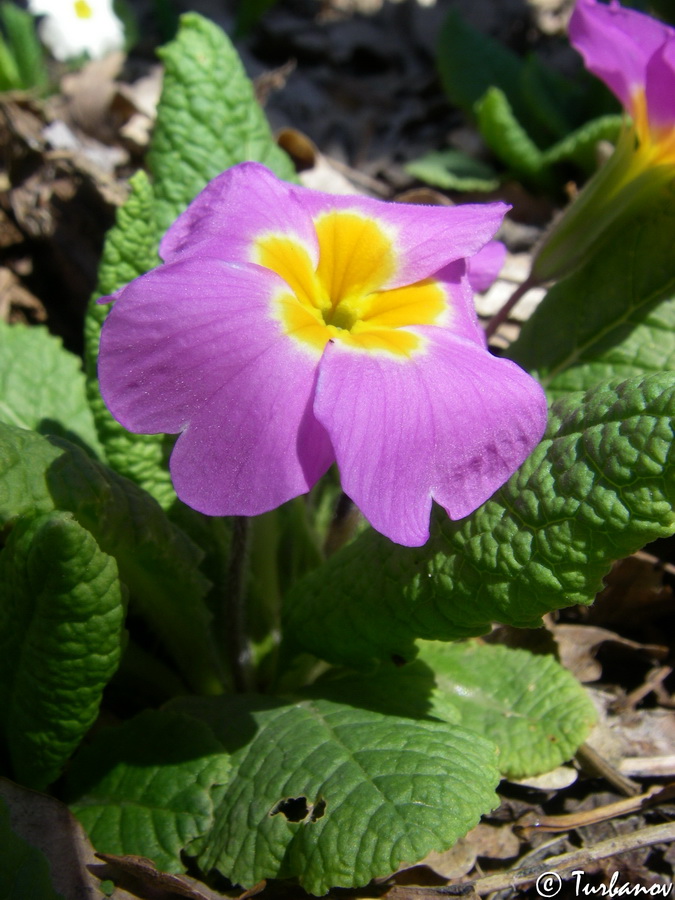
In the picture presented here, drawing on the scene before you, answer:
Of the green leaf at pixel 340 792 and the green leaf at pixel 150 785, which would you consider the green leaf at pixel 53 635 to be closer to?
the green leaf at pixel 150 785

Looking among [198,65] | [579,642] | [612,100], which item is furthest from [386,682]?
[612,100]

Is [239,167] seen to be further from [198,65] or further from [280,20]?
[280,20]

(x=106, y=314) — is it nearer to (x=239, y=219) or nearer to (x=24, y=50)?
(x=239, y=219)

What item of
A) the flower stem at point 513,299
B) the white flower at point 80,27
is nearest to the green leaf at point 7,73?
the white flower at point 80,27

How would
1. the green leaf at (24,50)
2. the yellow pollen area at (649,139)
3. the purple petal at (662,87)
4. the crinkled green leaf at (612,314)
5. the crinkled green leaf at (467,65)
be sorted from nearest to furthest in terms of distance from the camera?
1. the purple petal at (662,87)
2. the yellow pollen area at (649,139)
3. the crinkled green leaf at (612,314)
4. the crinkled green leaf at (467,65)
5. the green leaf at (24,50)

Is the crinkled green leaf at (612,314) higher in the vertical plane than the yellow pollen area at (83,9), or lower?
lower

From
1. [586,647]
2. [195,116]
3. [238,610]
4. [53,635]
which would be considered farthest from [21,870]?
[195,116]

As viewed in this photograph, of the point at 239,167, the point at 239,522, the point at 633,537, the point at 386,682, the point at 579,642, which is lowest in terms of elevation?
the point at 579,642
